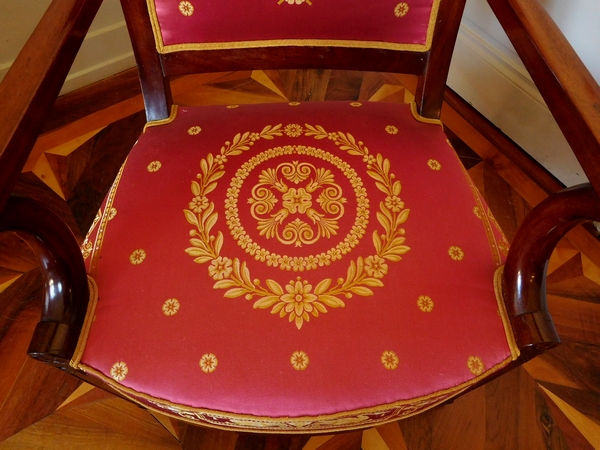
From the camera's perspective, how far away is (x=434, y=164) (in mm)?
555

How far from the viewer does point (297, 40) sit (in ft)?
1.82

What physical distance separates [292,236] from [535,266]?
0.24 m

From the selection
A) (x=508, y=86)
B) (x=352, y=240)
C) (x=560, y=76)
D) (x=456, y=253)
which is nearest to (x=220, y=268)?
(x=352, y=240)

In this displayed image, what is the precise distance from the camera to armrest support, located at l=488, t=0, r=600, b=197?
36cm

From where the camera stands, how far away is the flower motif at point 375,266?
1.54 ft

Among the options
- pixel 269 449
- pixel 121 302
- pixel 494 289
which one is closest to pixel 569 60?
pixel 494 289

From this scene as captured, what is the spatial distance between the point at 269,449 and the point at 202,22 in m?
0.63

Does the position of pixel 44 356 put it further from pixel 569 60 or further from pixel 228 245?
pixel 569 60

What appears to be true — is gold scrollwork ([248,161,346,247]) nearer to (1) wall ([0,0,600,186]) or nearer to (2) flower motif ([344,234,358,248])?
(2) flower motif ([344,234,358,248])

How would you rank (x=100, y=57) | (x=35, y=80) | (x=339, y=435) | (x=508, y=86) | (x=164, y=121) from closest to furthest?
(x=35, y=80) → (x=164, y=121) → (x=339, y=435) → (x=508, y=86) → (x=100, y=57)

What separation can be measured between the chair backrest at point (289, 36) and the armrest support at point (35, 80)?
95mm

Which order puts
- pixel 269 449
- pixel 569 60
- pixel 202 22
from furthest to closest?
1. pixel 269 449
2. pixel 202 22
3. pixel 569 60

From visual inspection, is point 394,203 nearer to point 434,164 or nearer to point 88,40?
point 434,164

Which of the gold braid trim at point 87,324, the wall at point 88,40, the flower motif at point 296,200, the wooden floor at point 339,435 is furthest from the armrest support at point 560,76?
the wall at point 88,40
